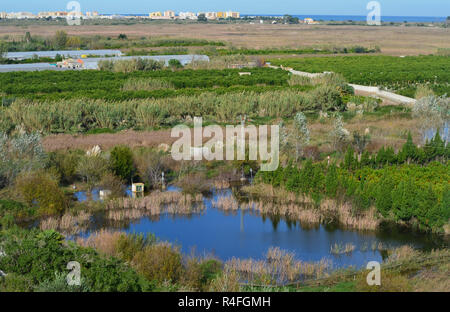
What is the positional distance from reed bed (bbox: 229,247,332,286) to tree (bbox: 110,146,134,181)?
6.78m

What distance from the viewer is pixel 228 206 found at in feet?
56.5

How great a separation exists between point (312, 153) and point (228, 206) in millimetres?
5434

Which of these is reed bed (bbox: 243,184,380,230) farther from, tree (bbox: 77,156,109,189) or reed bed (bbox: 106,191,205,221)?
tree (bbox: 77,156,109,189)

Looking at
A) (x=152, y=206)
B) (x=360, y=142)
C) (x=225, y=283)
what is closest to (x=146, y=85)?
(x=360, y=142)

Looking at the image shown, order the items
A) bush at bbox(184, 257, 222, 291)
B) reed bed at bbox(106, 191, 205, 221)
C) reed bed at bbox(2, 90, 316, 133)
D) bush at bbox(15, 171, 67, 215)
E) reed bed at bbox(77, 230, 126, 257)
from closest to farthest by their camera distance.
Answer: bush at bbox(184, 257, 222, 291) → reed bed at bbox(77, 230, 126, 257) → bush at bbox(15, 171, 67, 215) → reed bed at bbox(106, 191, 205, 221) → reed bed at bbox(2, 90, 316, 133)

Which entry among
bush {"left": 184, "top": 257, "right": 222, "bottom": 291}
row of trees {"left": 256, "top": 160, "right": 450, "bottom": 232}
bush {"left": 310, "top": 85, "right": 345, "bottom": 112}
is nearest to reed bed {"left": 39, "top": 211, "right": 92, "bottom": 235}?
bush {"left": 184, "top": 257, "right": 222, "bottom": 291}

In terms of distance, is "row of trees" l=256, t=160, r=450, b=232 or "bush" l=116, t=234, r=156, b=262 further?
"row of trees" l=256, t=160, r=450, b=232

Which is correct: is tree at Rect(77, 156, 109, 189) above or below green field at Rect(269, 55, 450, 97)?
below

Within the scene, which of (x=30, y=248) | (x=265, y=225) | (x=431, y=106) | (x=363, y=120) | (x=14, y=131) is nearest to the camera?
(x=30, y=248)

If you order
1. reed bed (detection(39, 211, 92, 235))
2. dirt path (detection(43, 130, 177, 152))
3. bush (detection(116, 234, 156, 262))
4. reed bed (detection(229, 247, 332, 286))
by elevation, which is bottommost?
reed bed (detection(229, 247, 332, 286))

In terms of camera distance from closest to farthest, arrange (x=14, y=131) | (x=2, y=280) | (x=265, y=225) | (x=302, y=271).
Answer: (x=2, y=280)
(x=302, y=271)
(x=265, y=225)
(x=14, y=131)

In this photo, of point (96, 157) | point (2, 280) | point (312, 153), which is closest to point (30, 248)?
point (2, 280)

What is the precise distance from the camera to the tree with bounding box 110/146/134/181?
18.5 meters

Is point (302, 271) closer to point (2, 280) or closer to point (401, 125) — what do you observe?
point (2, 280)
